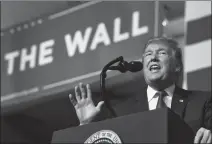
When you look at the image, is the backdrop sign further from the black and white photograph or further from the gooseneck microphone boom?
the gooseneck microphone boom

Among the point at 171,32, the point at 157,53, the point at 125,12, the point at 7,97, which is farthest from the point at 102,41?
the point at 157,53

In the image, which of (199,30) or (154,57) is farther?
(199,30)

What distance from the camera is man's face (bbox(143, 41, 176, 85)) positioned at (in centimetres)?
175

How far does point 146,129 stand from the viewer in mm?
1352

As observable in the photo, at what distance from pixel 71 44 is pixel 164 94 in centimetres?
204

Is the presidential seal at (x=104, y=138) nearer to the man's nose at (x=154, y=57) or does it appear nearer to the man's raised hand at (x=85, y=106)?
the man's raised hand at (x=85, y=106)

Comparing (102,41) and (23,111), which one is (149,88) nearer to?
(102,41)

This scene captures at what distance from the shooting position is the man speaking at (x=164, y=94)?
64.2 inches

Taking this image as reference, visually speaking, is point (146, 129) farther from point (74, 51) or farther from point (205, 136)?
point (74, 51)

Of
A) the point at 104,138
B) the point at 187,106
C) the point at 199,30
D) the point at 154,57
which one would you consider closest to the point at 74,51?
the point at 199,30

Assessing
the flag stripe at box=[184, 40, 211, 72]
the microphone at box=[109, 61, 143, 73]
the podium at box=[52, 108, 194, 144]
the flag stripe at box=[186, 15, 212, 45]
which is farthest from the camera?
the flag stripe at box=[186, 15, 212, 45]

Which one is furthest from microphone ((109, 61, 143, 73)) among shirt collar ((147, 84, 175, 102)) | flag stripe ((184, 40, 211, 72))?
flag stripe ((184, 40, 211, 72))

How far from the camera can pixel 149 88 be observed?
180 cm

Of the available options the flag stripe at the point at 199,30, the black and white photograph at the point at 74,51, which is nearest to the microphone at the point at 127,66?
the black and white photograph at the point at 74,51
